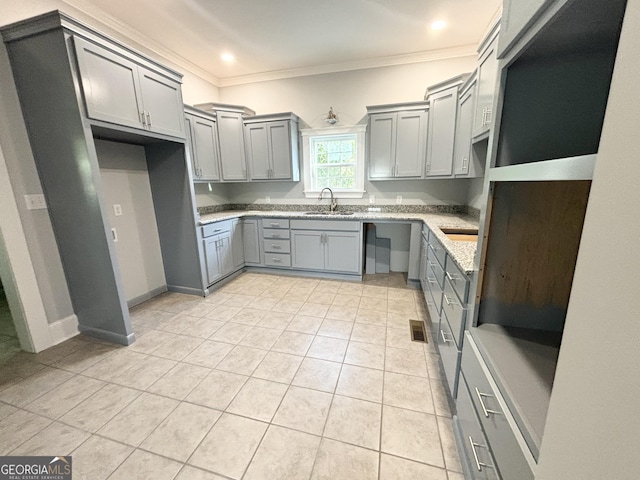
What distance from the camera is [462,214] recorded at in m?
3.45

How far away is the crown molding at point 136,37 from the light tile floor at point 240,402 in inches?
118

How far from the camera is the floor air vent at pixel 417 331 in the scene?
223cm

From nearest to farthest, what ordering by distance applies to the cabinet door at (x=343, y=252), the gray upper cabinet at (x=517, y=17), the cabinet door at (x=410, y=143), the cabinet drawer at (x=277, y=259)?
the gray upper cabinet at (x=517, y=17) → the cabinet door at (x=410, y=143) → the cabinet door at (x=343, y=252) → the cabinet drawer at (x=277, y=259)

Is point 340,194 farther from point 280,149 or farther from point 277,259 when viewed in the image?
point 277,259

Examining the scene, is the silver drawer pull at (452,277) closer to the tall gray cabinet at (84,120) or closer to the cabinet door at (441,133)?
the cabinet door at (441,133)

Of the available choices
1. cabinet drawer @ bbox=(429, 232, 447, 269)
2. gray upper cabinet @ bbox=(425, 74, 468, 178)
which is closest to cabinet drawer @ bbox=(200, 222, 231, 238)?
cabinet drawer @ bbox=(429, 232, 447, 269)

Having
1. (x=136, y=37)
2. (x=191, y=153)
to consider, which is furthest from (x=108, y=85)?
(x=136, y=37)

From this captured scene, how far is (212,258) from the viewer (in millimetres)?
3234

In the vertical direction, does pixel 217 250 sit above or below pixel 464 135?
below

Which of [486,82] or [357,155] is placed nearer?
[486,82]

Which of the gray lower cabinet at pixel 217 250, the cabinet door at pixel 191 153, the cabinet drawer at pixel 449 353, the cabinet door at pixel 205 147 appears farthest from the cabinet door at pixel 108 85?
the cabinet drawer at pixel 449 353

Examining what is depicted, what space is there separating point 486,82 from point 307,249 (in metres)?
2.61

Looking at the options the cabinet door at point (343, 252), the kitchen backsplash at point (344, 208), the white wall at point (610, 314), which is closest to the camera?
the white wall at point (610, 314)

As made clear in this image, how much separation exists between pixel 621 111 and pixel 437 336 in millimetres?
1964
